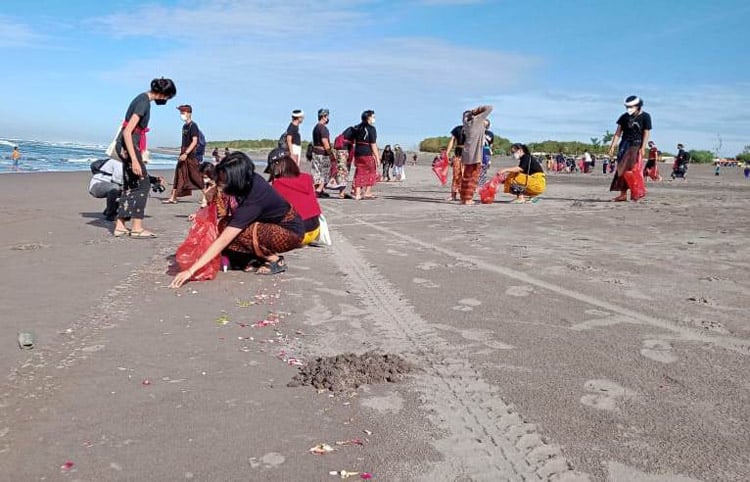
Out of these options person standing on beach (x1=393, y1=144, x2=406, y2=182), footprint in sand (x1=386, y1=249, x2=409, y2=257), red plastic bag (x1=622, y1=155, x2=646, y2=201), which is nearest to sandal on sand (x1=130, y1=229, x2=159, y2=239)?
footprint in sand (x1=386, y1=249, x2=409, y2=257)

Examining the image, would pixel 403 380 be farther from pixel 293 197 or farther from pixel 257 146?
pixel 257 146

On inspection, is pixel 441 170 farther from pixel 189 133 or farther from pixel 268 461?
pixel 268 461

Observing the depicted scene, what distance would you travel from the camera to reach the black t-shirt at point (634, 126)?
11.9m

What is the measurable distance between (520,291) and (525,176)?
840 centimetres

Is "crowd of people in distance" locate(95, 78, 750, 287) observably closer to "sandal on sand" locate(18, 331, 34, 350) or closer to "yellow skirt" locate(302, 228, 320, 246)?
"yellow skirt" locate(302, 228, 320, 246)

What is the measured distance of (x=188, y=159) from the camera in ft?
36.2

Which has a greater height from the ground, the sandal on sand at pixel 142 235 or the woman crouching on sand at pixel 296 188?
the woman crouching on sand at pixel 296 188

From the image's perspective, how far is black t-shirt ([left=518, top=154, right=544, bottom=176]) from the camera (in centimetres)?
1292

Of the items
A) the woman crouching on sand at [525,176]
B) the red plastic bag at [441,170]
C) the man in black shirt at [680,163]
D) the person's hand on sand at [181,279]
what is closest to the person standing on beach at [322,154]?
the woman crouching on sand at [525,176]

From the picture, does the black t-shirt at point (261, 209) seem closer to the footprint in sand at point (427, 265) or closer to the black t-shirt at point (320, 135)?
the footprint in sand at point (427, 265)

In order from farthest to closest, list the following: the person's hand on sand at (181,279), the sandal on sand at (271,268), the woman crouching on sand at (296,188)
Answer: the woman crouching on sand at (296,188)
the sandal on sand at (271,268)
the person's hand on sand at (181,279)

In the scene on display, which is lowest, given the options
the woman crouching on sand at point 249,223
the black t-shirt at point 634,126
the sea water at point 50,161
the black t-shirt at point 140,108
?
the sea water at point 50,161

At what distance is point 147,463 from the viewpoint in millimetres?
2396

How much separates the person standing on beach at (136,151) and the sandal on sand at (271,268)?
2.20m
